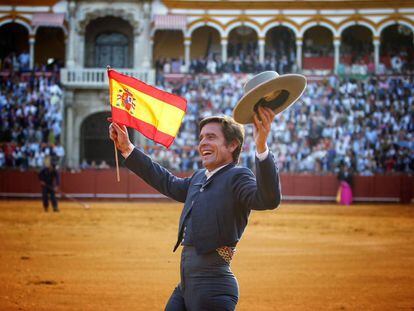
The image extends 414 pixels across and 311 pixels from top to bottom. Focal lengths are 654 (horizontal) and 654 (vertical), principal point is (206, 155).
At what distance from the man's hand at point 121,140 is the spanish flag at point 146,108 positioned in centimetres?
17

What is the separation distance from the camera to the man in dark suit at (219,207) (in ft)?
9.96

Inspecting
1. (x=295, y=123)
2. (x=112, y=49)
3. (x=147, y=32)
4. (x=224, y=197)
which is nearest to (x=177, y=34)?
(x=147, y=32)

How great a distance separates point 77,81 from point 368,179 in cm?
1332

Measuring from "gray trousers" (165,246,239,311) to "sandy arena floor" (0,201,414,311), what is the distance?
9.15 feet

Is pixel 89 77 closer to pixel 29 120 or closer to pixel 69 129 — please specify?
pixel 69 129

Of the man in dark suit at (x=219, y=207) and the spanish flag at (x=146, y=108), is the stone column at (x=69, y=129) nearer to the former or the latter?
the spanish flag at (x=146, y=108)

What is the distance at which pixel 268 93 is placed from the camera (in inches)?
121

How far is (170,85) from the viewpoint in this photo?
2838 centimetres

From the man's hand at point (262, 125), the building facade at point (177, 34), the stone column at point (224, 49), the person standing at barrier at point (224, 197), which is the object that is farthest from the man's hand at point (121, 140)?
the stone column at point (224, 49)

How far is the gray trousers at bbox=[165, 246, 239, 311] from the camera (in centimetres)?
317

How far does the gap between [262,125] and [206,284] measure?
83cm

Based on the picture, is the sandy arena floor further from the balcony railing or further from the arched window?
the arched window

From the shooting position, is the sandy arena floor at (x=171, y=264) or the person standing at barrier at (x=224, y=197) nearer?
the person standing at barrier at (x=224, y=197)

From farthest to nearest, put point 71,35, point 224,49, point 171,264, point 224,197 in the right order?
point 224,49 < point 71,35 < point 171,264 < point 224,197
